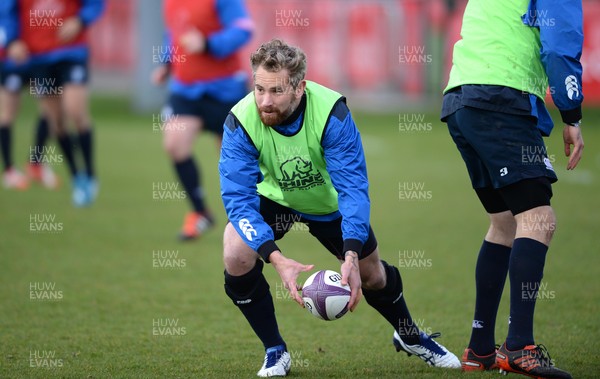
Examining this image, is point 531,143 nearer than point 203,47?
Yes

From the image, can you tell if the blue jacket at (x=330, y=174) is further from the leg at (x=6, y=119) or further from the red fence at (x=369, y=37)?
the red fence at (x=369, y=37)

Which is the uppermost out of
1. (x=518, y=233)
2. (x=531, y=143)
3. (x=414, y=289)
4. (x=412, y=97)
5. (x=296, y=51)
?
(x=296, y=51)

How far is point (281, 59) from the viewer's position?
4430 millimetres

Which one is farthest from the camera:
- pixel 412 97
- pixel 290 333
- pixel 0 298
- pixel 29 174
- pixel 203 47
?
pixel 412 97

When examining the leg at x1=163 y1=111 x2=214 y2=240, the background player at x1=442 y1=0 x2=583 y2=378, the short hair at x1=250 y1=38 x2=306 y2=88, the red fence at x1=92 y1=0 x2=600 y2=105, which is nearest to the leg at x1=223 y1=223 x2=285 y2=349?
the short hair at x1=250 y1=38 x2=306 y2=88

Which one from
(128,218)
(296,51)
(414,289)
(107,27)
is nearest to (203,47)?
(128,218)

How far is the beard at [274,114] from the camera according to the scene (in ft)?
14.7

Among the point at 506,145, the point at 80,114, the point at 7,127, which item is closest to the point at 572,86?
the point at 506,145

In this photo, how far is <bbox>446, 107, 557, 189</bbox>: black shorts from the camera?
4.52 metres

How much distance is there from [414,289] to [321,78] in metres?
14.8

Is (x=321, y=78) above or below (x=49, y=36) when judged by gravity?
below

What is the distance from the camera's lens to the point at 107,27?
2548 centimetres

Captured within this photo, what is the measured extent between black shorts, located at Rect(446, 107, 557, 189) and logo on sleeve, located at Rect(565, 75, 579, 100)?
0.76 ft

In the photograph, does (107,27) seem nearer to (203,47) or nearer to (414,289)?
(203,47)
